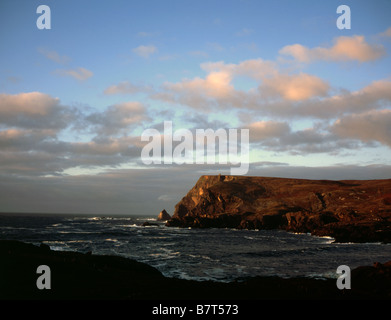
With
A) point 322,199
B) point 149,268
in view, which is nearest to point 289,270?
point 149,268

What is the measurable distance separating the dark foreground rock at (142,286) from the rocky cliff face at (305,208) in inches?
2192

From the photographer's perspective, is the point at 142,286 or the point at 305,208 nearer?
the point at 142,286

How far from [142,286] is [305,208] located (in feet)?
471

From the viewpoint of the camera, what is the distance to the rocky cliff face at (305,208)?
92031 mm

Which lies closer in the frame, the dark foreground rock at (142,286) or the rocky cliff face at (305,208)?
the dark foreground rock at (142,286)

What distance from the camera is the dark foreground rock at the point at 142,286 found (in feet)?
62.4

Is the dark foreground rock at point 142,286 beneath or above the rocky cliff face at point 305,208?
above

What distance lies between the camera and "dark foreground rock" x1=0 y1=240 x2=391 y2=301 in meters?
19.0

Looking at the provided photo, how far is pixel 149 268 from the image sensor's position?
3027 cm

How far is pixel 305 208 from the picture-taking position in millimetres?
151125

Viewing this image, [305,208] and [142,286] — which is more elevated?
[142,286]
